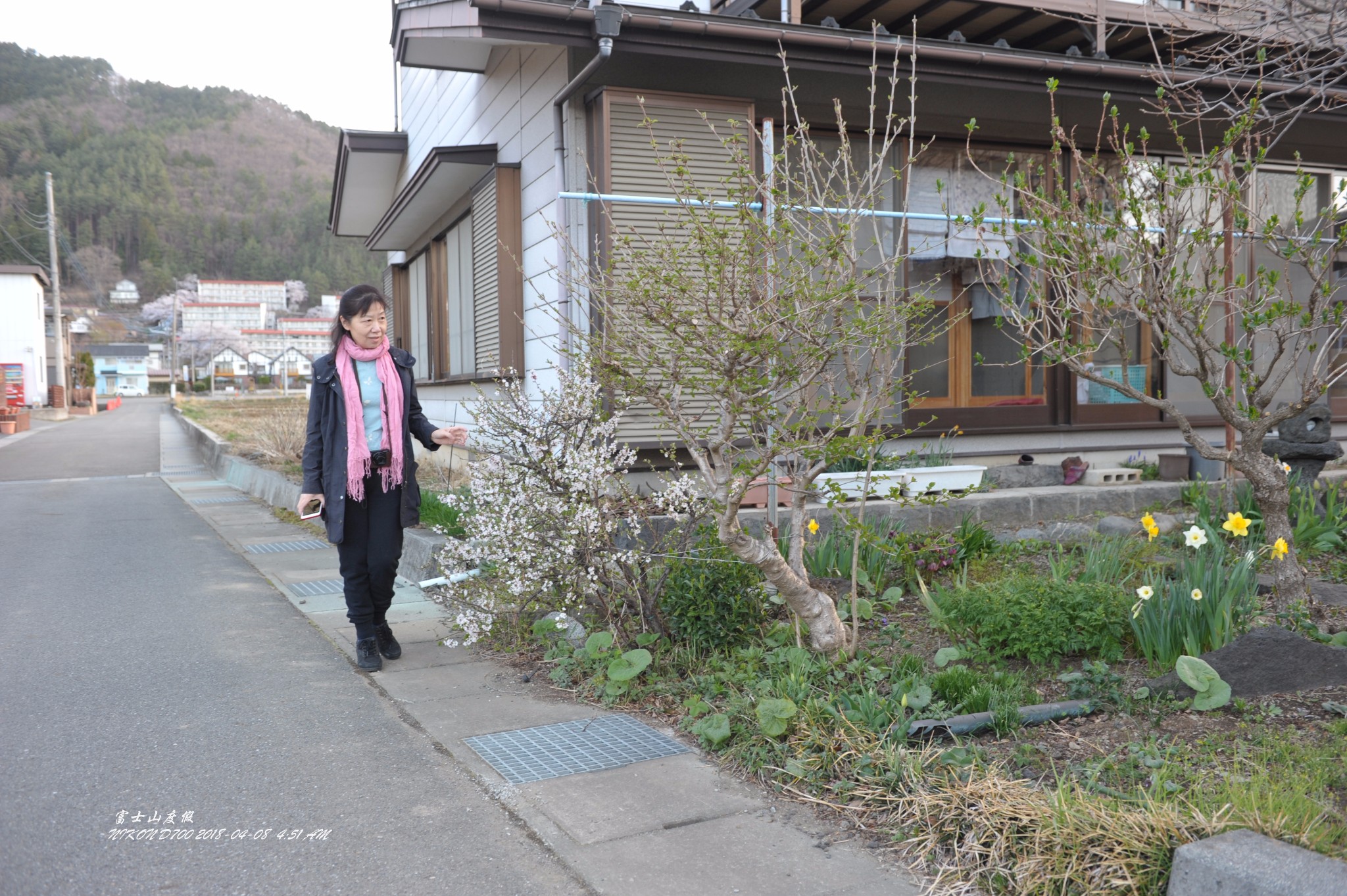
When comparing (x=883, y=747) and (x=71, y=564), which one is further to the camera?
(x=71, y=564)

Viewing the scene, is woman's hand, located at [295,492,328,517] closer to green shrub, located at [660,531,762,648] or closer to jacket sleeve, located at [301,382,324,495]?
jacket sleeve, located at [301,382,324,495]

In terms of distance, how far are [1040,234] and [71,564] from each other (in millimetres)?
7316

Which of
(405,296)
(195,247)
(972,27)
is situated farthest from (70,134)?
(972,27)

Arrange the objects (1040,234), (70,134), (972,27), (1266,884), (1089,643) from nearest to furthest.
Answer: (1266,884), (1089,643), (1040,234), (972,27), (70,134)

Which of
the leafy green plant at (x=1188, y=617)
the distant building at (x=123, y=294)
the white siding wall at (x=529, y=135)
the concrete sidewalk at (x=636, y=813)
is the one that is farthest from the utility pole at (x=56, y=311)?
the distant building at (x=123, y=294)

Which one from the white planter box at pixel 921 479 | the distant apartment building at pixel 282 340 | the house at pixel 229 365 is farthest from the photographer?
the distant apartment building at pixel 282 340

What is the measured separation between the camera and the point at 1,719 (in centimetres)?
411

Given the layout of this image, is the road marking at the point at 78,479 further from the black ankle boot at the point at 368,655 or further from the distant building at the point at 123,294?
the distant building at the point at 123,294

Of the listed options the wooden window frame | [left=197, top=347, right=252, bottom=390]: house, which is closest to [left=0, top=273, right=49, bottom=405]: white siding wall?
[left=197, top=347, right=252, bottom=390]: house

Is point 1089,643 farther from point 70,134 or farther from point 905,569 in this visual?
point 70,134

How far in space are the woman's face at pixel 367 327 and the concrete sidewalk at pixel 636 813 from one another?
156 cm

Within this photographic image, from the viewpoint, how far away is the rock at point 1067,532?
6.34 meters

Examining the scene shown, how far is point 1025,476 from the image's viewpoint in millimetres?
7957

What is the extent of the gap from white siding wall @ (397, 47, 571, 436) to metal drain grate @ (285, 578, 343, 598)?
1505mm
